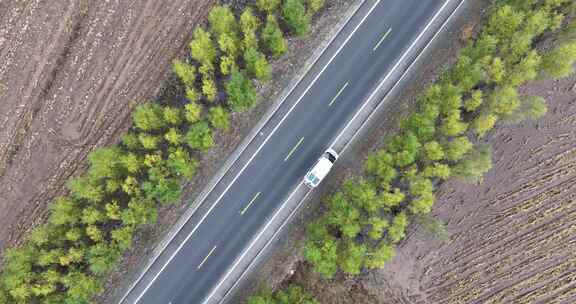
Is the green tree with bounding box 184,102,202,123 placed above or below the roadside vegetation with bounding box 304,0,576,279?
below

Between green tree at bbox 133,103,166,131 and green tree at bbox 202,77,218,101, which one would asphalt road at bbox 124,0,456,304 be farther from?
green tree at bbox 133,103,166,131

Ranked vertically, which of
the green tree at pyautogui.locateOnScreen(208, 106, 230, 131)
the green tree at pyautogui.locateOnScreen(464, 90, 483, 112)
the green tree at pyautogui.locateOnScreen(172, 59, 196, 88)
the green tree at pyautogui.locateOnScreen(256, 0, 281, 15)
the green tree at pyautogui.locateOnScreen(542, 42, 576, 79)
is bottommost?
the green tree at pyautogui.locateOnScreen(208, 106, 230, 131)

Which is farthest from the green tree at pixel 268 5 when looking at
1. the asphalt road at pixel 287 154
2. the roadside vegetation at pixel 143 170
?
the asphalt road at pixel 287 154

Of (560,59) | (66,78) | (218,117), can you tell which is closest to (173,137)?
(218,117)

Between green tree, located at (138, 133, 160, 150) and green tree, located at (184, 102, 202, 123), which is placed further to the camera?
green tree, located at (184, 102, 202, 123)

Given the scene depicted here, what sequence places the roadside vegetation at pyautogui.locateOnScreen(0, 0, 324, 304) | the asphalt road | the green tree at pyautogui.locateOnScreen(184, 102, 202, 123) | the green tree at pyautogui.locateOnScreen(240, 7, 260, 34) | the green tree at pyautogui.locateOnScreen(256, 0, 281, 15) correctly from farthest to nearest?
the asphalt road → the green tree at pyautogui.locateOnScreen(256, 0, 281, 15) → the green tree at pyautogui.locateOnScreen(240, 7, 260, 34) → the green tree at pyautogui.locateOnScreen(184, 102, 202, 123) → the roadside vegetation at pyautogui.locateOnScreen(0, 0, 324, 304)

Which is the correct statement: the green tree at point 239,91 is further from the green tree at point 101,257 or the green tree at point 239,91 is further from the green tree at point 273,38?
the green tree at point 101,257

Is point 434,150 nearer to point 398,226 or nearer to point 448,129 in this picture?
point 448,129

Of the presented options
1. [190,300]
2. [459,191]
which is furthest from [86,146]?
[459,191]

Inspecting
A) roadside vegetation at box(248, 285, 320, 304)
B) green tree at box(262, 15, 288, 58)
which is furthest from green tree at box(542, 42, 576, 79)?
roadside vegetation at box(248, 285, 320, 304)
